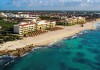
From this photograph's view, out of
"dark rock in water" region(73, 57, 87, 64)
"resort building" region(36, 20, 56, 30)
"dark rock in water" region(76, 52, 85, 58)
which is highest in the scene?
"resort building" region(36, 20, 56, 30)

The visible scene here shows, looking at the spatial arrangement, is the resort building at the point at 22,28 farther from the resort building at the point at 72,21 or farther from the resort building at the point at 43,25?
the resort building at the point at 72,21

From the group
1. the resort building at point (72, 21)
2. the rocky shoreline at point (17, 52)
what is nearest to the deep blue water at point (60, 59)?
the rocky shoreline at point (17, 52)

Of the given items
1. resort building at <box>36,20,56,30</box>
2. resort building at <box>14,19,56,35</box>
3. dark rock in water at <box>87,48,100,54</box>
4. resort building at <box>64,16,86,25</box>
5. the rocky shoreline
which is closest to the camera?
the rocky shoreline

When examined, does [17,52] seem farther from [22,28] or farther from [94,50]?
[22,28]

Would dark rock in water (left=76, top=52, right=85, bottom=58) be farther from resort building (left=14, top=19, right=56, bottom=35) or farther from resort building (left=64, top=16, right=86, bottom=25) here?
resort building (left=64, top=16, right=86, bottom=25)

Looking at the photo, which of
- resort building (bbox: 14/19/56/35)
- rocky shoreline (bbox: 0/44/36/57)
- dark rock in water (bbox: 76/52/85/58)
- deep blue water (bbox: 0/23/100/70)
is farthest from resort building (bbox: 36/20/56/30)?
dark rock in water (bbox: 76/52/85/58)

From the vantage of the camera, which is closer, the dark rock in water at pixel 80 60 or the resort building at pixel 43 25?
the dark rock in water at pixel 80 60

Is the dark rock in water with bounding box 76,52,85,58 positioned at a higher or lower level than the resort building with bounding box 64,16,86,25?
lower

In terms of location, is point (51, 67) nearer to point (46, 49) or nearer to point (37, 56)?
point (37, 56)
